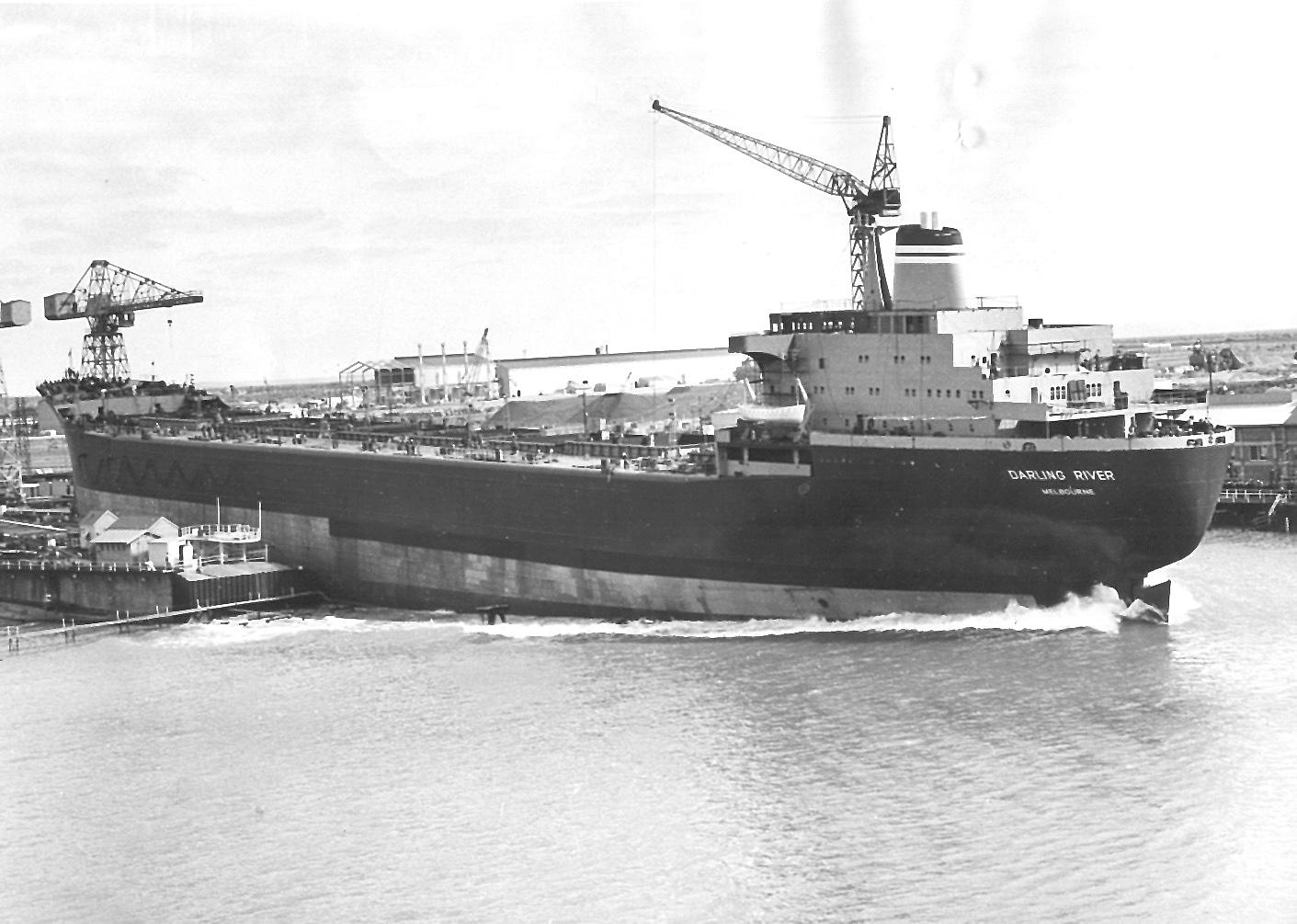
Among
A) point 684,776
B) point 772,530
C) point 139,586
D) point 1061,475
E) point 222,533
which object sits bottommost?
point 684,776

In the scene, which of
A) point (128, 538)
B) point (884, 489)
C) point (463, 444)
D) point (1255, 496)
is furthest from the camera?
point (1255, 496)

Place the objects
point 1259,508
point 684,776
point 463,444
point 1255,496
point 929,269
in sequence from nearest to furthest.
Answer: point 684,776 → point 929,269 → point 463,444 → point 1259,508 → point 1255,496

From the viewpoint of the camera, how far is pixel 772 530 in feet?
102

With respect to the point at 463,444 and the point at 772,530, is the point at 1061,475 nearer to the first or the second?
the point at 772,530

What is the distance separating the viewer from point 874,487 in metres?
30.1

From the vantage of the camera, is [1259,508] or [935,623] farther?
[1259,508]

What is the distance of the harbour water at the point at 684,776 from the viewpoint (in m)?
18.5

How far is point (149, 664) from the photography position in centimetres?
3138

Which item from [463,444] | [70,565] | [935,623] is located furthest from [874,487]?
[70,565]

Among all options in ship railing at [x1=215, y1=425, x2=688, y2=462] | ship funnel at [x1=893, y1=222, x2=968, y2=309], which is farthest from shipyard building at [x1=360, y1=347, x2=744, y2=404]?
ship funnel at [x1=893, y1=222, x2=968, y2=309]

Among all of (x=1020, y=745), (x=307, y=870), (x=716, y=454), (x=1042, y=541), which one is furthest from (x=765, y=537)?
(x=307, y=870)

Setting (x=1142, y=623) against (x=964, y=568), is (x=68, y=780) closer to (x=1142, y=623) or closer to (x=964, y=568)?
(x=964, y=568)

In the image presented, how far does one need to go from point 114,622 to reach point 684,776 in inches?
709

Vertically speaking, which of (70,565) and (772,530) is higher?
(772,530)
